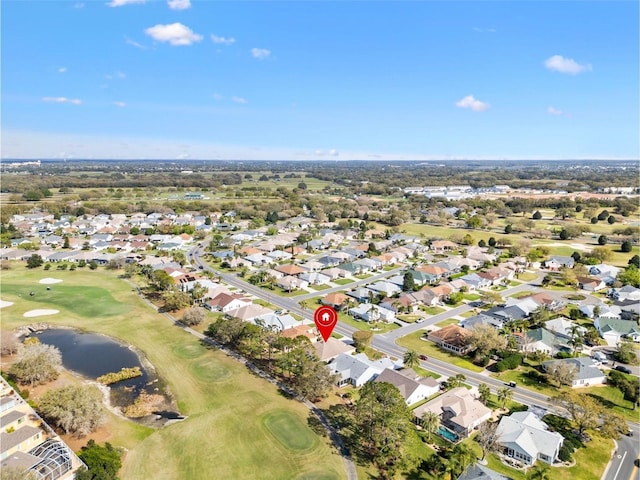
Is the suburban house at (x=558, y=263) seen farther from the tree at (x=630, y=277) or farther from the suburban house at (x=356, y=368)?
the suburban house at (x=356, y=368)

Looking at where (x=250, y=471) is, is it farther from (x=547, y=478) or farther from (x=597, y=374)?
(x=597, y=374)

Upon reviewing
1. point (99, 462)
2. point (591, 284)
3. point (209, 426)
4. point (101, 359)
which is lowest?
point (101, 359)

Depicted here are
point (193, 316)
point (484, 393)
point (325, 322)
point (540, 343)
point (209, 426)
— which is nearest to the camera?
point (209, 426)

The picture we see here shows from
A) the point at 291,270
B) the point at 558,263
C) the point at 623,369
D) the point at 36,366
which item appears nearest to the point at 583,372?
the point at 623,369

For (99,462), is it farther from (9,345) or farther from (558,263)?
(558,263)

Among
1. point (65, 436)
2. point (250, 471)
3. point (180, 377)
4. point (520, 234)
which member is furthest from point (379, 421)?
point (520, 234)
